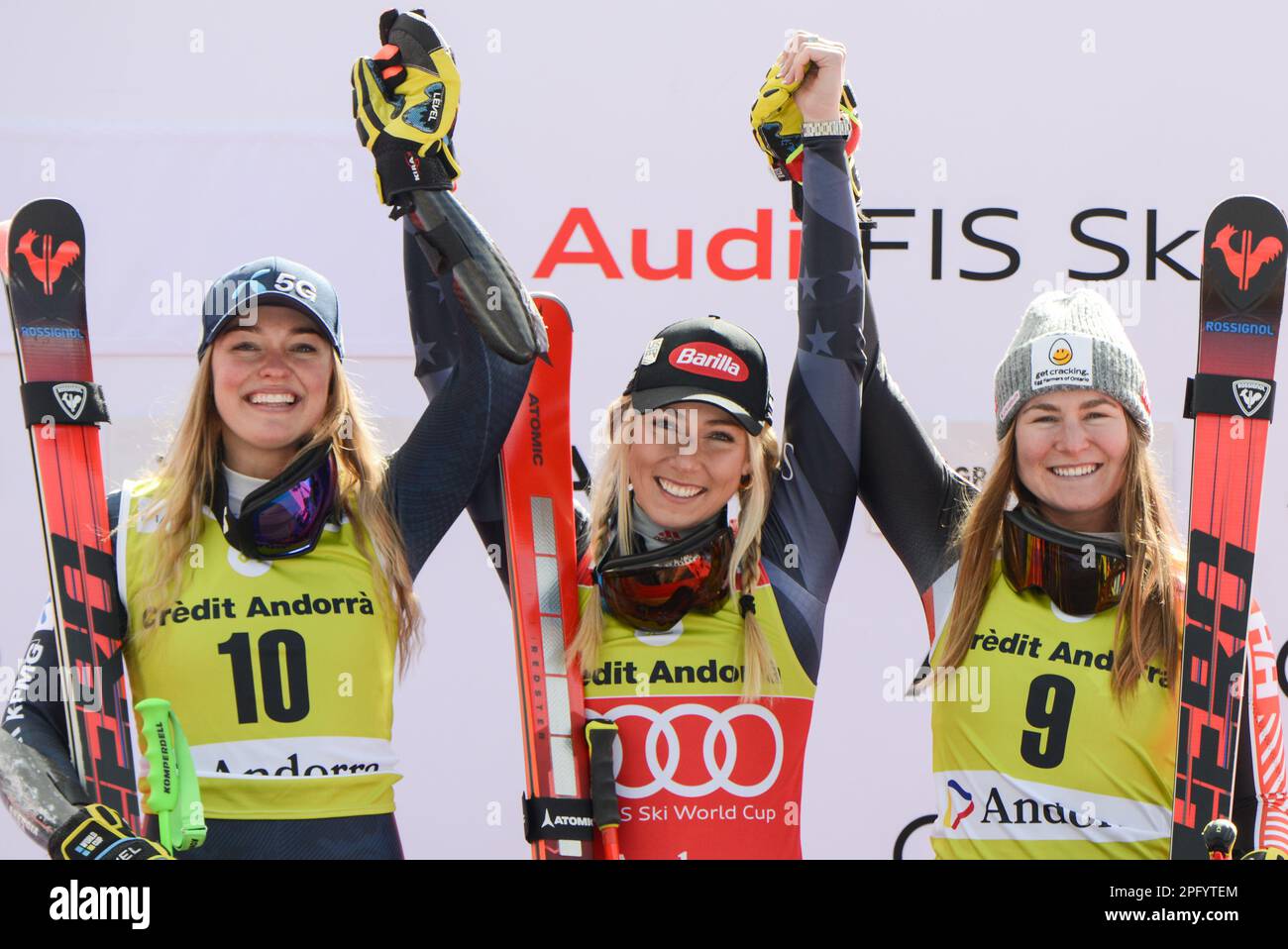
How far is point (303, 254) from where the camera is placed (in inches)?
117

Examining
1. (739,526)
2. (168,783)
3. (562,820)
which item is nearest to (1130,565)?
(739,526)

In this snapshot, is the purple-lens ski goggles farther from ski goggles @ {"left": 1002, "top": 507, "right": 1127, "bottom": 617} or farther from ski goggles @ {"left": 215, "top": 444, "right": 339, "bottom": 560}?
ski goggles @ {"left": 1002, "top": 507, "right": 1127, "bottom": 617}

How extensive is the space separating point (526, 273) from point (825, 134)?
0.87 m

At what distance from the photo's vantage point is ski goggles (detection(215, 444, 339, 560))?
213 cm

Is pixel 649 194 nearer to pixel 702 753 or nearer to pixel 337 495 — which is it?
pixel 337 495

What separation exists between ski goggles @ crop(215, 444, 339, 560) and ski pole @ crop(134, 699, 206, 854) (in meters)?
0.28

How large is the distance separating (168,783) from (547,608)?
2.03 ft

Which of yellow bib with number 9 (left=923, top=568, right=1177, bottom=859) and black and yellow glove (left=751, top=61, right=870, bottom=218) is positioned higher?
black and yellow glove (left=751, top=61, right=870, bottom=218)

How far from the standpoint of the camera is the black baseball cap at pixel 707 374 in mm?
2219

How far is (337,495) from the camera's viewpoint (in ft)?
7.29

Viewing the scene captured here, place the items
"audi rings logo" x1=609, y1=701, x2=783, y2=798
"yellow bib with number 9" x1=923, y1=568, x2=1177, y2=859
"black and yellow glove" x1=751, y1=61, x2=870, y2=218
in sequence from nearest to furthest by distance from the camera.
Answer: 1. "yellow bib with number 9" x1=923, y1=568, x2=1177, y2=859
2. "audi rings logo" x1=609, y1=701, x2=783, y2=798
3. "black and yellow glove" x1=751, y1=61, x2=870, y2=218

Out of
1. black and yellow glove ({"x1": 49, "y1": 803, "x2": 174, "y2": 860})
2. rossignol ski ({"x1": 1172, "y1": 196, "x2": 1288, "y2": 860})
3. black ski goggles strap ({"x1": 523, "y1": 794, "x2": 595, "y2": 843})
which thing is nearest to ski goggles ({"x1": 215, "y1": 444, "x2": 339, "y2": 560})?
black and yellow glove ({"x1": 49, "y1": 803, "x2": 174, "y2": 860})
